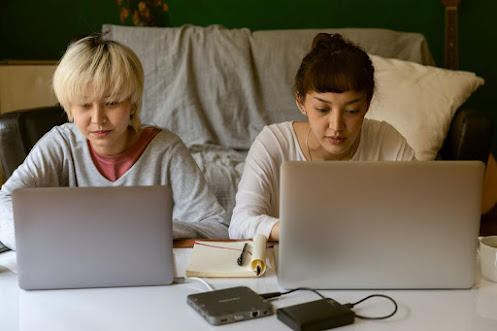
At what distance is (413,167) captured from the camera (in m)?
1.06

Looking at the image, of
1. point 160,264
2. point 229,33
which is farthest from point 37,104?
point 160,264

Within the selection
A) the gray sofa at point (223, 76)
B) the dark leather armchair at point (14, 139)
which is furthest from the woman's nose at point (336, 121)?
the gray sofa at point (223, 76)

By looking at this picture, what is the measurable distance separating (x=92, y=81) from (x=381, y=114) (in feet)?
4.69

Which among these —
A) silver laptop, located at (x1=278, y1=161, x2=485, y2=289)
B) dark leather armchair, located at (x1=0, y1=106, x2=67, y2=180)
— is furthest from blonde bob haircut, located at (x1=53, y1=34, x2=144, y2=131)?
dark leather armchair, located at (x1=0, y1=106, x2=67, y2=180)

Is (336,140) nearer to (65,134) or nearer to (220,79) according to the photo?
(65,134)

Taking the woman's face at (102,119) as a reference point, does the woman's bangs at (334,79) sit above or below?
above

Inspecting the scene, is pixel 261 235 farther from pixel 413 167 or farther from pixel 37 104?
pixel 37 104

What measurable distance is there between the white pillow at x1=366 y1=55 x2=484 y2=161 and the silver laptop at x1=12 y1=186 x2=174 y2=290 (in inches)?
62.5

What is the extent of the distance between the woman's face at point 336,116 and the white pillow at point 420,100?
1.04 m

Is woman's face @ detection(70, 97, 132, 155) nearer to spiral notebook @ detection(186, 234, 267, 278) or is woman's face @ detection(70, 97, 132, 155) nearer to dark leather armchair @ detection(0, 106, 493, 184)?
spiral notebook @ detection(186, 234, 267, 278)

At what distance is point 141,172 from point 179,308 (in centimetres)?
64

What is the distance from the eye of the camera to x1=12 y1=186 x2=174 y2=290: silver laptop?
1.06m

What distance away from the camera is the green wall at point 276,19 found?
136 inches

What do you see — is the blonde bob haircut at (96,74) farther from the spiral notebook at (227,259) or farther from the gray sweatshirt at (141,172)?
the spiral notebook at (227,259)
